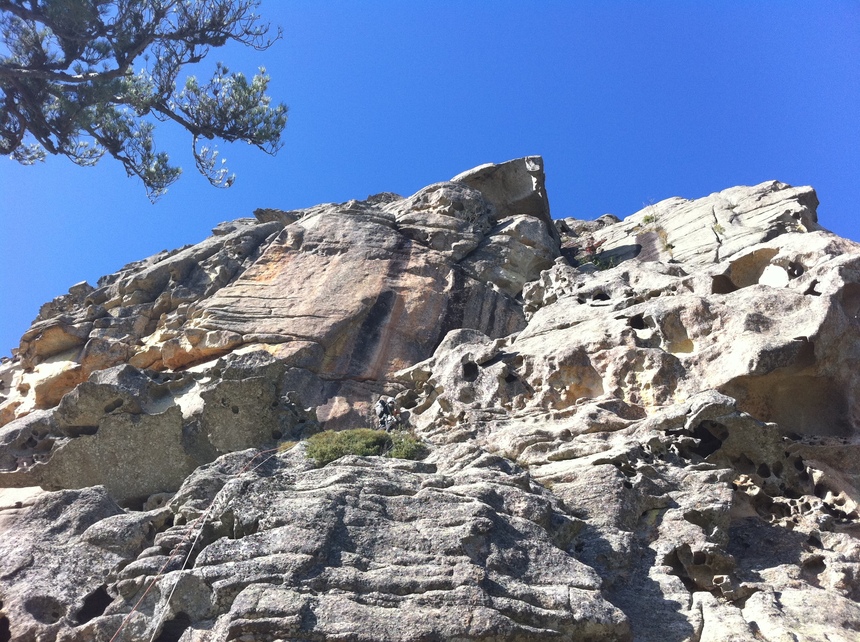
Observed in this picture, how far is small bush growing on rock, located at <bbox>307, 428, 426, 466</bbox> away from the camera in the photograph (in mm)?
13344

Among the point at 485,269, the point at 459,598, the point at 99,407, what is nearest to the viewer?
the point at 459,598

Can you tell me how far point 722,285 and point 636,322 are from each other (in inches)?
106

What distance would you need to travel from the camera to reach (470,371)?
18.9 meters

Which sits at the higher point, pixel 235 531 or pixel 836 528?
pixel 836 528

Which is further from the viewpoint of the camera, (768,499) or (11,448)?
(11,448)

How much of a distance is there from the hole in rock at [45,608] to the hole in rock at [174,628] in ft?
7.41

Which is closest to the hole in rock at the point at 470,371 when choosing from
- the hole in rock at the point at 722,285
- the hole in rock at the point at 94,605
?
the hole in rock at the point at 722,285

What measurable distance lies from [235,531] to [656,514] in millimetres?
5992

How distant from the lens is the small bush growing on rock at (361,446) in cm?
Result: 1334

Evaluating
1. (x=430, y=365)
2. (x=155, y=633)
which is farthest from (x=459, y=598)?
(x=430, y=365)

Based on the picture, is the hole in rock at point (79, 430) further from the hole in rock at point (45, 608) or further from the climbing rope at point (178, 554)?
the climbing rope at point (178, 554)

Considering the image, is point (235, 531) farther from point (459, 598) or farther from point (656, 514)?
point (656, 514)

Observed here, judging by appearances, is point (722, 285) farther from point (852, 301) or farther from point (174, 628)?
point (174, 628)

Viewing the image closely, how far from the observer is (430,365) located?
65.9ft
